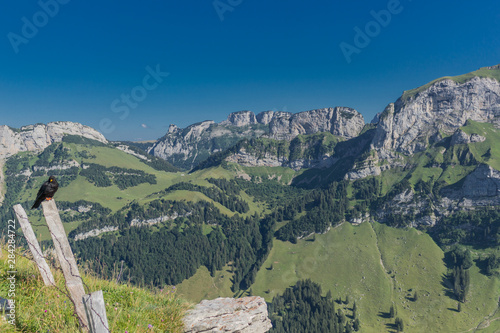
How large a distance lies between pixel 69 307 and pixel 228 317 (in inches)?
247

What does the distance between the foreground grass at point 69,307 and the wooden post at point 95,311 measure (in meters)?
1.91

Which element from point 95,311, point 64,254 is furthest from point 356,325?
point 64,254

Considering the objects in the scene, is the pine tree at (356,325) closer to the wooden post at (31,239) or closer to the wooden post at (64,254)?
the wooden post at (31,239)

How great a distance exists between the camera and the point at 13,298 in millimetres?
7645

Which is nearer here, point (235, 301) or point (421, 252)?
point (235, 301)

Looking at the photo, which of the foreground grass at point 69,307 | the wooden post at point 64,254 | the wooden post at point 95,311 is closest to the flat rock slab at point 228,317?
the foreground grass at point 69,307

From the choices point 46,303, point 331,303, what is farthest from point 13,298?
point 331,303

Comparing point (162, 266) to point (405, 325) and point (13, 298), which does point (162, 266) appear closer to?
point (405, 325)

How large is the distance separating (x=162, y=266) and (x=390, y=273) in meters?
172

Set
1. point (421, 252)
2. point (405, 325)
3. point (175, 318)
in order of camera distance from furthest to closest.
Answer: point (421, 252), point (405, 325), point (175, 318)

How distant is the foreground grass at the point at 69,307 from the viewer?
661 centimetres

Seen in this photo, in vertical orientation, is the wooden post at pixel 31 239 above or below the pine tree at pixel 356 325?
above

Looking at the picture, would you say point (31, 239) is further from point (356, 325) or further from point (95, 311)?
point (356, 325)

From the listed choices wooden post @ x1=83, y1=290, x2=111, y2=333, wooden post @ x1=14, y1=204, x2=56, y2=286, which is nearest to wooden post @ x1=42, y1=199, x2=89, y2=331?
wooden post @ x1=83, y1=290, x2=111, y2=333
